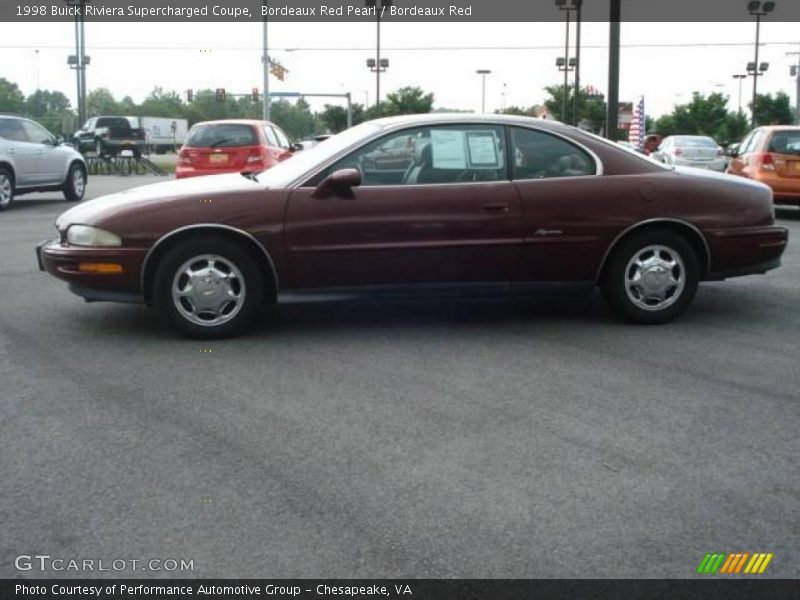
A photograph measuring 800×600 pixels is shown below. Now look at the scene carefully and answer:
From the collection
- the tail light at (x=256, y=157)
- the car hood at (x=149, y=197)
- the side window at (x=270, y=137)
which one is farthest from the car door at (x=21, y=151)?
the car hood at (x=149, y=197)

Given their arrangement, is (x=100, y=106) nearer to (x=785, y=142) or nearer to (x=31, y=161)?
(x=31, y=161)

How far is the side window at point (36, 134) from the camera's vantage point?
16.9 metres

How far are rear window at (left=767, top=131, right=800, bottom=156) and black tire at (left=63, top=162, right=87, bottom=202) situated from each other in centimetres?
1237

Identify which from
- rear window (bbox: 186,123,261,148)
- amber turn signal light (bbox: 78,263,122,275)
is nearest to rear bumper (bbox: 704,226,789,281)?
amber turn signal light (bbox: 78,263,122,275)

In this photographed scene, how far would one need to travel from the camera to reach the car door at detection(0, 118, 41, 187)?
53.2ft

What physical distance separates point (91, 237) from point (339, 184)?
1.63 metres


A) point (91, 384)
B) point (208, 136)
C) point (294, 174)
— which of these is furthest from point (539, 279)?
point (208, 136)

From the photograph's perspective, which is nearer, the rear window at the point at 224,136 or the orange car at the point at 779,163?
the orange car at the point at 779,163

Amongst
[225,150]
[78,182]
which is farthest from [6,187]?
[225,150]

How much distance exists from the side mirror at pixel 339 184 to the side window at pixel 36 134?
12.3 m

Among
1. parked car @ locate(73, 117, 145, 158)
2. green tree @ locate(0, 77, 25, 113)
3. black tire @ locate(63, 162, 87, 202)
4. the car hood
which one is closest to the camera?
the car hood

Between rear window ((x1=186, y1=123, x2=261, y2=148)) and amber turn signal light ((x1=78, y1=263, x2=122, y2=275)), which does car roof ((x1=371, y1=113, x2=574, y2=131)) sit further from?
rear window ((x1=186, y1=123, x2=261, y2=148))

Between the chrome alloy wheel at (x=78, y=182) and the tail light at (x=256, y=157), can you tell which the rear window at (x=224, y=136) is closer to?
the tail light at (x=256, y=157)

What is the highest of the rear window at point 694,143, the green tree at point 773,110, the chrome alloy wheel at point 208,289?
the green tree at point 773,110
